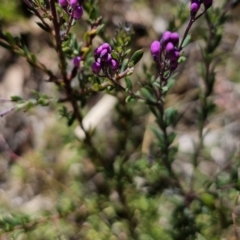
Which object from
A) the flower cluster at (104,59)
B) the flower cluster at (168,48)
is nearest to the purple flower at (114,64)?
the flower cluster at (104,59)

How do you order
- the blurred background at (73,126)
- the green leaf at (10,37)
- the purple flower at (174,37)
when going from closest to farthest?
the purple flower at (174,37) → the green leaf at (10,37) → the blurred background at (73,126)

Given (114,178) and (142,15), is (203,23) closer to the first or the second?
(142,15)

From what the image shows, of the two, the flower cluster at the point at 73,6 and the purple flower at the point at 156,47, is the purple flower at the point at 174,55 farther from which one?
the flower cluster at the point at 73,6

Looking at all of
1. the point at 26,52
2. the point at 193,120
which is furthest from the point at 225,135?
the point at 26,52

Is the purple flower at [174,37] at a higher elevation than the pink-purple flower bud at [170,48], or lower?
higher


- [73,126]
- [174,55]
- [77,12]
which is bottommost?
[73,126]

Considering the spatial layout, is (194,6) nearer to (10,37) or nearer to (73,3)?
(73,3)

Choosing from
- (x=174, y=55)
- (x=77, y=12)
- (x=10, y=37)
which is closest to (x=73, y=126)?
(x=10, y=37)

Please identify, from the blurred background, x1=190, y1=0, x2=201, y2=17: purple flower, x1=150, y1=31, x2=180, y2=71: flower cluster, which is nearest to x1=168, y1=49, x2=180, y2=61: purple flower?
x1=150, y1=31, x2=180, y2=71: flower cluster
